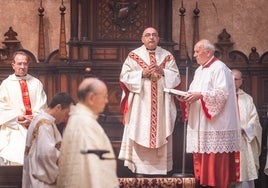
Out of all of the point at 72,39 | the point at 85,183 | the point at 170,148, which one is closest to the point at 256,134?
the point at 170,148

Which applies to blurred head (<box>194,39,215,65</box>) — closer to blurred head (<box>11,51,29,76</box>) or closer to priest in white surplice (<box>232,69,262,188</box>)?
priest in white surplice (<box>232,69,262,188</box>)

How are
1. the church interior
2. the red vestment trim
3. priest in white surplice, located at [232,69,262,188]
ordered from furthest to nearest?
the church interior, priest in white surplice, located at [232,69,262,188], the red vestment trim

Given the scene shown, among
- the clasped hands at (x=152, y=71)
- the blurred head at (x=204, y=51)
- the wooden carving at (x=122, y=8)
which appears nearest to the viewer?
the blurred head at (x=204, y=51)

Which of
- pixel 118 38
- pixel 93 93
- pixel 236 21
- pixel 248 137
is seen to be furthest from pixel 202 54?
pixel 93 93

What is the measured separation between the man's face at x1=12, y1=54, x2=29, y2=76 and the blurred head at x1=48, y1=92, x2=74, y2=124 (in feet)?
8.84

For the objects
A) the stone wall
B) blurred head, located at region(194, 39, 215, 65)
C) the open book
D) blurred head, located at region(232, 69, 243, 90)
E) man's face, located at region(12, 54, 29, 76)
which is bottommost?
the open book

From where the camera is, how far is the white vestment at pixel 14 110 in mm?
8430

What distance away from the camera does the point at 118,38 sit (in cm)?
956

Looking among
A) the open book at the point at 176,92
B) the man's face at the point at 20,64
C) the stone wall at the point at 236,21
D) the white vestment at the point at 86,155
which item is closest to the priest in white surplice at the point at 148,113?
the open book at the point at 176,92

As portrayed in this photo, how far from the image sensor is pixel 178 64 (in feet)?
31.1

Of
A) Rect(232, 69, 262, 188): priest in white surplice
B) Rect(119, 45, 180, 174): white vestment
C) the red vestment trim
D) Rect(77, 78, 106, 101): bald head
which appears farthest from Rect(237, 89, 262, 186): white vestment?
Rect(77, 78, 106, 101): bald head

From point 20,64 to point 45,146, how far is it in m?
3.00

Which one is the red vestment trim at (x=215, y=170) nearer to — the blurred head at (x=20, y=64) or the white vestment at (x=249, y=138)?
the white vestment at (x=249, y=138)

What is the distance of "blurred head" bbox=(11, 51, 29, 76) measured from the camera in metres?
8.60
